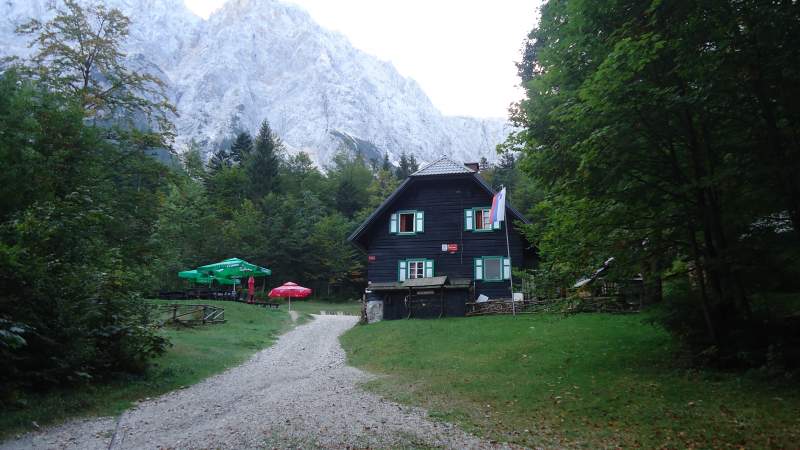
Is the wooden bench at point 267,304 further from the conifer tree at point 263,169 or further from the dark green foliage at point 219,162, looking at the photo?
the dark green foliage at point 219,162

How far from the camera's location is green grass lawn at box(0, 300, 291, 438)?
8820 millimetres

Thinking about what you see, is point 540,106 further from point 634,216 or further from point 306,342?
point 306,342

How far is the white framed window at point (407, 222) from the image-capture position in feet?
102

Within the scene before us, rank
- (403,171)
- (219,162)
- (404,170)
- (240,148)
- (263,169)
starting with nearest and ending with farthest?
(263,169), (219,162), (240,148), (403,171), (404,170)

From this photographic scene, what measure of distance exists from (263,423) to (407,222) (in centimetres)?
2349

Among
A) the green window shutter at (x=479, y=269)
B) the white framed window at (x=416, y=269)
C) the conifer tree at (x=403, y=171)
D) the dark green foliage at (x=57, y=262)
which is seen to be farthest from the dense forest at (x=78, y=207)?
the conifer tree at (x=403, y=171)

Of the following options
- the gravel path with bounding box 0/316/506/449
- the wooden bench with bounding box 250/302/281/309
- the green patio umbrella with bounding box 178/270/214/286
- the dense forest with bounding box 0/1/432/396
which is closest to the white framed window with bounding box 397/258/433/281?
the wooden bench with bounding box 250/302/281/309

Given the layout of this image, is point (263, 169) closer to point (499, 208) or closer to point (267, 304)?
point (267, 304)

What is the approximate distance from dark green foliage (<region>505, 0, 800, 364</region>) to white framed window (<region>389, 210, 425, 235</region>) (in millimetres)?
18635

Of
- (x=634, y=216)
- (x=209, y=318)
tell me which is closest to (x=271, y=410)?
(x=634, y=216)

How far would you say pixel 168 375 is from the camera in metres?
13.2

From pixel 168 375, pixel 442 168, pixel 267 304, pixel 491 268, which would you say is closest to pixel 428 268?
pixel 491 268

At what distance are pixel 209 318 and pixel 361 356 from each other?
12131 mm

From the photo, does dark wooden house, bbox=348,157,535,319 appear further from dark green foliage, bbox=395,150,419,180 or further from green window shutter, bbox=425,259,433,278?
dark green foliage, bbox=395,150,419,180
